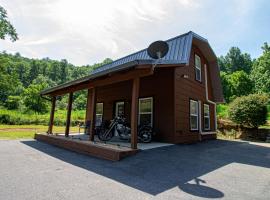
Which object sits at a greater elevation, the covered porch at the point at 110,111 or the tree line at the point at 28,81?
the tree line at the point at 28,81

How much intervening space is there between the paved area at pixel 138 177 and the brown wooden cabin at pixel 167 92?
1.31m

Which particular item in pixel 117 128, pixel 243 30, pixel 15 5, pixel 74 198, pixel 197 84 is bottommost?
pixel 74 198

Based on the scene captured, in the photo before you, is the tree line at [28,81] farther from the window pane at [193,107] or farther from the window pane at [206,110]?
the window pane at [206,110]

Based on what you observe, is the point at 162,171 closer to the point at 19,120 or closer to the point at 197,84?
the point at 197,84

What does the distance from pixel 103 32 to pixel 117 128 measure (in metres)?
4.78

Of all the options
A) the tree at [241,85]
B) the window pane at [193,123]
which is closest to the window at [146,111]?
the window pane at [193,123]

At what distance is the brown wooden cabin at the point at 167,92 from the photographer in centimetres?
648

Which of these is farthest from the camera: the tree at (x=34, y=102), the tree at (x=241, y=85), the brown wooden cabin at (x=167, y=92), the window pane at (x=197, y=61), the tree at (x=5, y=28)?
the tree at (x=241, y=85)

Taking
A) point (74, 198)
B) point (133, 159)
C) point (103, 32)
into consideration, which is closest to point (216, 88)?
point (103, 32)

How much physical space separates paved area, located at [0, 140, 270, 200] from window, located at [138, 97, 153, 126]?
284 cm

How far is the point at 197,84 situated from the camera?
9766 mm

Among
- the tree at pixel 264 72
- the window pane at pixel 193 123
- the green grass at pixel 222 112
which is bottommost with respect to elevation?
the window pane at pixel 193 123

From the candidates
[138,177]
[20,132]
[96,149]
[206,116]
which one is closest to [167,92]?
[96,149]

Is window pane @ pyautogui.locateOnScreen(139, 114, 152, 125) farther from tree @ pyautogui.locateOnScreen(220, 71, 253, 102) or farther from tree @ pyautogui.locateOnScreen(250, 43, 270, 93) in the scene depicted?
tree @ pyautogui.locateOnScreen(220, 71, 253, 102)
